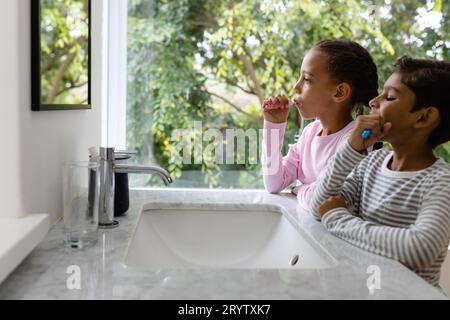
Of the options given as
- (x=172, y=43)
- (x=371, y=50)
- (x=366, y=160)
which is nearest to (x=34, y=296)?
(x=366, y=160)

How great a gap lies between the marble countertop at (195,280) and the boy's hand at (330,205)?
6.2 inches

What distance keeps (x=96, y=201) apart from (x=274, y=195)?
2.37 feet

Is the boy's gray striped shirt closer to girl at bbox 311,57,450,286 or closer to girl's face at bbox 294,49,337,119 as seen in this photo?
girl at bbox 311,57,450,286

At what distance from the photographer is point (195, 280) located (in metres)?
0.75

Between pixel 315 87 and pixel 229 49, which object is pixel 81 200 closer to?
pixel 315 87

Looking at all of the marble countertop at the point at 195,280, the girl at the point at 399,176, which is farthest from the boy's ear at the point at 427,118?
the marble countertop at the point at 195,280

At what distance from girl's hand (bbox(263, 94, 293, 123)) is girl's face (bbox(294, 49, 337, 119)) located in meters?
0.10

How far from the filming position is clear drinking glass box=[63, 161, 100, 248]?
37.9 inches

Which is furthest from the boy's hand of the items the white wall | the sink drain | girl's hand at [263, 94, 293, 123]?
the white wall

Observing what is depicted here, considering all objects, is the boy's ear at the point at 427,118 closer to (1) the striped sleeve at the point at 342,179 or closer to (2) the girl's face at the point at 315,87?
(1) the striped sleeve at the point at 342,179

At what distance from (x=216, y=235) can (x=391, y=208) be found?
50 centimetres

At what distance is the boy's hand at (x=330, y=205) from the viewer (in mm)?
1102

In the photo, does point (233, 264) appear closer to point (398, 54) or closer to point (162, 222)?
point (162, 222)

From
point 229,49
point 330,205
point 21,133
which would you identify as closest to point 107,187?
point 21,133
